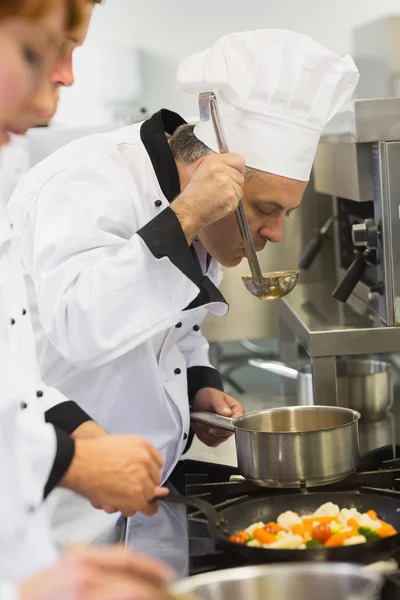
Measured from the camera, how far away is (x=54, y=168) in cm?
159

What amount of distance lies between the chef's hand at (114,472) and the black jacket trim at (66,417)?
0.65 ft

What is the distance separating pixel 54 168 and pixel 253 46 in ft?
1.44

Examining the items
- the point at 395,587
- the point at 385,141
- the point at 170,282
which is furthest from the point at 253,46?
the point at 395,587

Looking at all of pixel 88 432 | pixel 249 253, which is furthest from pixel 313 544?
pixel 249 253

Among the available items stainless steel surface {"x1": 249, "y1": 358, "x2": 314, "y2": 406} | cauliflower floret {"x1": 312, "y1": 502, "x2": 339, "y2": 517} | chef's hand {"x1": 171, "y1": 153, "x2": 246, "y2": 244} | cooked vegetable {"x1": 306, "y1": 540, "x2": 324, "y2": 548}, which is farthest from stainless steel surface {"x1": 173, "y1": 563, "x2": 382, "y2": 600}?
stainless steel surface {"x1": 249, "y1": 358, "x2": 314, "y2": 406}

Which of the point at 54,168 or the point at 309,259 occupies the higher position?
the point at 54,168

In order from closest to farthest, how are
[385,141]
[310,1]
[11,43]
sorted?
[11,43] < [385,141] < [310,1]

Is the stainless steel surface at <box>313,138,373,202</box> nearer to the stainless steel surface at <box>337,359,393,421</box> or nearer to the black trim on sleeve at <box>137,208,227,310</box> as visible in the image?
the stainless steel surface at <box>337,359,393,421</box>

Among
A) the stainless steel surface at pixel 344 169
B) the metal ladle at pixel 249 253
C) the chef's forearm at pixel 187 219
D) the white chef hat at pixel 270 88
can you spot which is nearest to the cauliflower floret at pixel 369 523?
the chef's forearm at pixel 187 219

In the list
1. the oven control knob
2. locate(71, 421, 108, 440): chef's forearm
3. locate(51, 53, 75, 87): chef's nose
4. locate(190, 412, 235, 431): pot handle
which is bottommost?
locate(190, 412, 235, 431): pot handle

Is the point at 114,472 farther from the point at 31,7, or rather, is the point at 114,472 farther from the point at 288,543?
the point at 31,7

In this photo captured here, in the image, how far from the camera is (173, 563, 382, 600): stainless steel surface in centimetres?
82

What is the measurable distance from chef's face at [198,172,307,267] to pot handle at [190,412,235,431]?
12.9 inches

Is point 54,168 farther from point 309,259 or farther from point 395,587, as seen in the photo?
point 309,259
